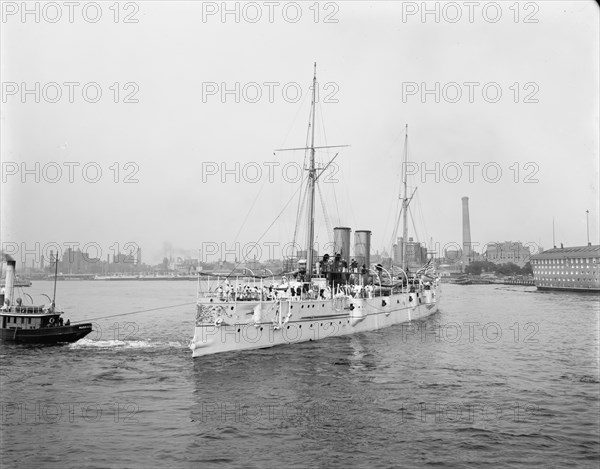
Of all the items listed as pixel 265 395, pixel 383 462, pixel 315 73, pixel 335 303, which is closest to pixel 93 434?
pixel 265 395

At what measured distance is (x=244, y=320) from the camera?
31.9 metres

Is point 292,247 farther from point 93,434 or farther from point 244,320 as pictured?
point 93,434

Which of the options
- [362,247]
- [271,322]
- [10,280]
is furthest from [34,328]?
[362,247]

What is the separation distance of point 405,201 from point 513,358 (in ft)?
138

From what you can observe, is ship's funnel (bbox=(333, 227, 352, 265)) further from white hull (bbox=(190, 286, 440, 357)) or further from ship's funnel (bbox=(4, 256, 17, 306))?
ship's funnel (bbox=(4, 256, 17, 306))

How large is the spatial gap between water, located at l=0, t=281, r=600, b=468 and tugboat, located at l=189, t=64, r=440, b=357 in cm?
137

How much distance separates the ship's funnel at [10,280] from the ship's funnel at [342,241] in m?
28.1

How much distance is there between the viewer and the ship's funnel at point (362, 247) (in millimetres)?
55531

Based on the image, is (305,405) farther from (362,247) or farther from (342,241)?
(362,247)

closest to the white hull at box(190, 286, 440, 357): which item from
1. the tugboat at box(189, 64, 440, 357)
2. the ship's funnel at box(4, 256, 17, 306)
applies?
the tugboat at box(189, 64, 440, 357)

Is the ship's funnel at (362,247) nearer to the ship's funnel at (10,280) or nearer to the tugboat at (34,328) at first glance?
the tugboat at (34,328)

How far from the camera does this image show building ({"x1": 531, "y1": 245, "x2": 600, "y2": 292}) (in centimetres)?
10162

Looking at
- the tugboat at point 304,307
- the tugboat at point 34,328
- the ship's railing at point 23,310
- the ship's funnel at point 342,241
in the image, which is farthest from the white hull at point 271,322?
the ship's railing at point 23,310

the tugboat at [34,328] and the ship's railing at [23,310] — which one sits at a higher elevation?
the ship's railing at [23,310]
